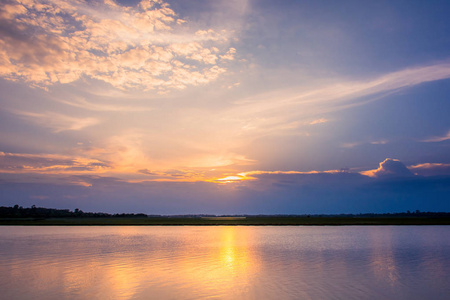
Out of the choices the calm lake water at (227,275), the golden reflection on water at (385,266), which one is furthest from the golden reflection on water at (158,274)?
the golden reflection on water at (385,266)

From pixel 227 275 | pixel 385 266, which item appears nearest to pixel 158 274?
pixel 227 275

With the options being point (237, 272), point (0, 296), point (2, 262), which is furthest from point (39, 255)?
point (237, 272)

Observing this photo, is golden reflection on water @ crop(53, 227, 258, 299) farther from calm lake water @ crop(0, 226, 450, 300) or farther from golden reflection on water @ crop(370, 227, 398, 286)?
golden reflection on water @ crop(370, 227, 398, 286)

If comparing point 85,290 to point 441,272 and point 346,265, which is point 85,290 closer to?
point 346,265

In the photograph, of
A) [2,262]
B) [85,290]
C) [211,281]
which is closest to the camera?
[85,290]

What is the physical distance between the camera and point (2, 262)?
27.4 m

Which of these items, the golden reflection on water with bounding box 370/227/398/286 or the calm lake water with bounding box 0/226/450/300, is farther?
the golden reflection on water with bounding box 370/227/398/286

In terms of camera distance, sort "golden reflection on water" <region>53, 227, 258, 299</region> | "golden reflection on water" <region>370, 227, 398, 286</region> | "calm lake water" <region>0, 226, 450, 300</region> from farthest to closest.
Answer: "golden reflection on water" <region>370, 227, 398, 286</region>
"golden reflection on water" <region>53, 227, 258, 299</region>
"calm lake water" <region>0, 226, 450, 300</region>

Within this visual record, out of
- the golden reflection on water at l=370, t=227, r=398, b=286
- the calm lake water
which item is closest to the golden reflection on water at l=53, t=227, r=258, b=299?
the calm lake water

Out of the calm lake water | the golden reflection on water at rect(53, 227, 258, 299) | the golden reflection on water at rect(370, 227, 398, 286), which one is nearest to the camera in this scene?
the calm lake water

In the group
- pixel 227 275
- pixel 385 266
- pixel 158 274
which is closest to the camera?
pixel 227 275

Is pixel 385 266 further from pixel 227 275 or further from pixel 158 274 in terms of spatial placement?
pixel 158 274

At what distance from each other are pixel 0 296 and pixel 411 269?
24.8 meters

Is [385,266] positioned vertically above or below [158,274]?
above
